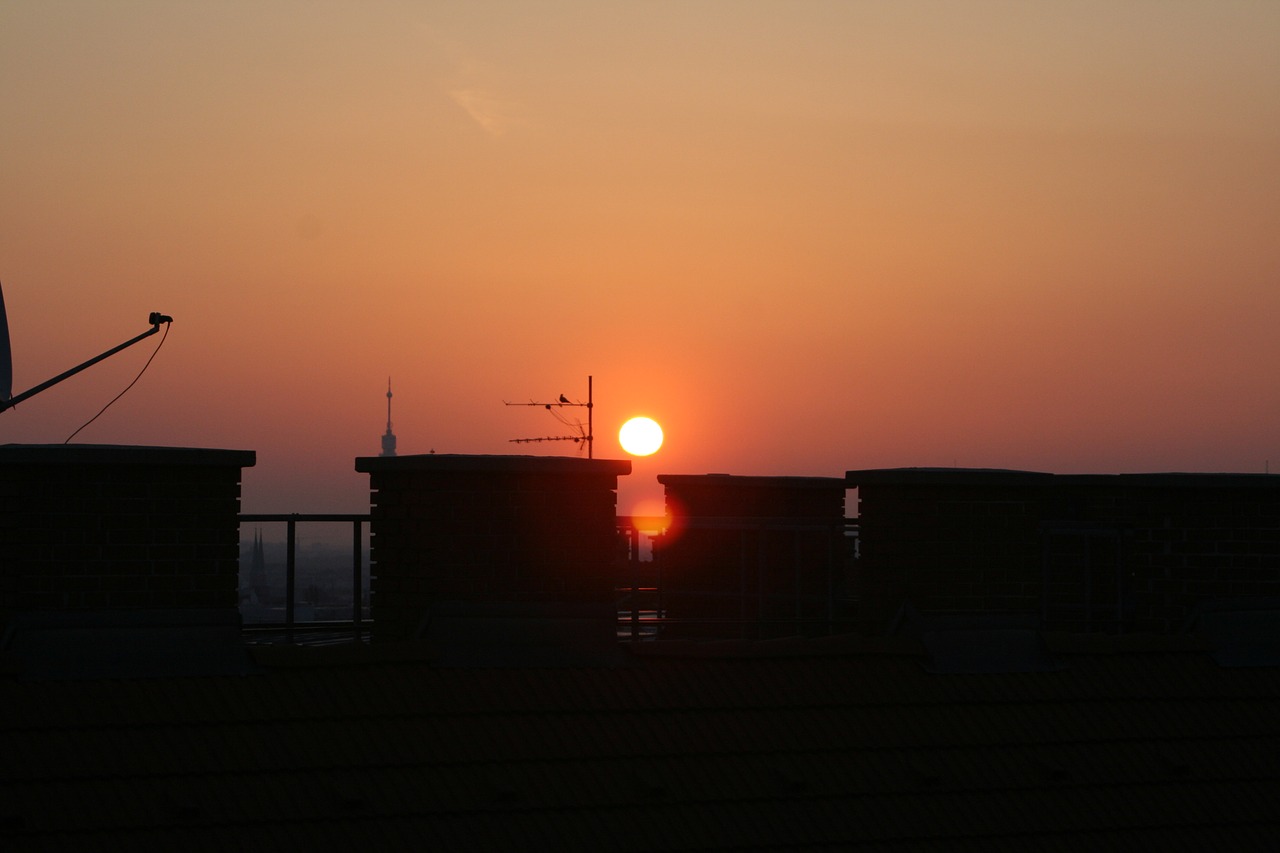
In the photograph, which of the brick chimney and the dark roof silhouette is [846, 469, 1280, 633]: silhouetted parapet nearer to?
the dark roof silhouette

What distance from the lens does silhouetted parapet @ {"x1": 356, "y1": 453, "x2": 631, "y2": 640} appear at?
27.5 ft

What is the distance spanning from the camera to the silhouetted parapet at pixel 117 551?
7.59m

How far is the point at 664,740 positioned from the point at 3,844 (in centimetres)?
344

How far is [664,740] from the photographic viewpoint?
7.59m

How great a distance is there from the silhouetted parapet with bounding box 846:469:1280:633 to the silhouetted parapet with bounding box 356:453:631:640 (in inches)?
82.9

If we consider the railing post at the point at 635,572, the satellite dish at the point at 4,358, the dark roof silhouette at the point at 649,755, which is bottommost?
the dark roof silhouette at the point at 649,755

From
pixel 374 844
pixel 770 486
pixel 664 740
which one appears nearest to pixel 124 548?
pixel 374 844

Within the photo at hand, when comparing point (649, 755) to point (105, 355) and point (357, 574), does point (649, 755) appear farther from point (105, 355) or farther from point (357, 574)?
point (105, 355)

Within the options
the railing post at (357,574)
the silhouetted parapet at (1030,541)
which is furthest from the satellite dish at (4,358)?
the silhouetted parapet at (1030,541)

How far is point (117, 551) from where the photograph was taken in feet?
25.7

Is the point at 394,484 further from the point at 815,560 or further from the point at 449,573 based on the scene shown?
the point at 815,560

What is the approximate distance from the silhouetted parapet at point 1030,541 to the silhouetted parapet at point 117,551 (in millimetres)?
4453

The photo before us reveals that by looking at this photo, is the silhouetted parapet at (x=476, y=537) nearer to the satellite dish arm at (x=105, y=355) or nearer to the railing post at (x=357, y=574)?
the railing post at (x=357, y=574)

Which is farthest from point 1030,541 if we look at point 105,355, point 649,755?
point 105,355
